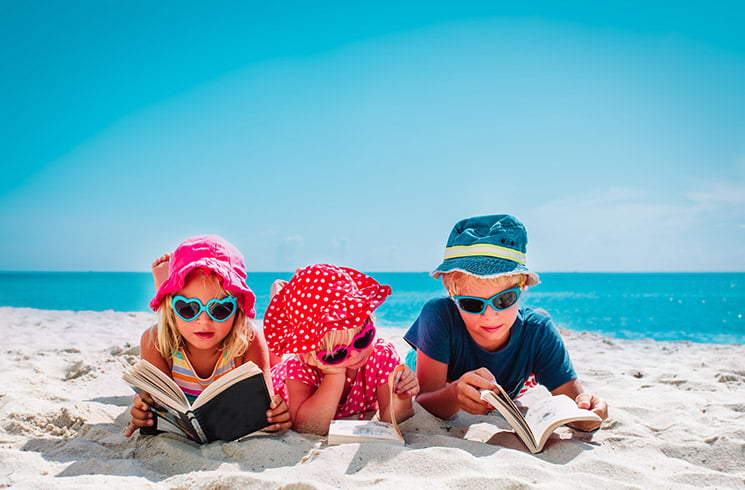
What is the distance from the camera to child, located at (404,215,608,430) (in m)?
2.51

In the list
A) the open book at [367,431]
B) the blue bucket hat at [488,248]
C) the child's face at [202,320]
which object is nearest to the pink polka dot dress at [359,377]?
the open book at [367,431]

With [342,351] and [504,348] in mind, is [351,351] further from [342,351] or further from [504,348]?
[504,348]

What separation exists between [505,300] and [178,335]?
1932mm

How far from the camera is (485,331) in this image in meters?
2.63

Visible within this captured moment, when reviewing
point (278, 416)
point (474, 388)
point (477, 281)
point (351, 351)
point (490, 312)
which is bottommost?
point (278, 416)

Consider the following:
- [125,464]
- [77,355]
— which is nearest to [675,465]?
[125,464]

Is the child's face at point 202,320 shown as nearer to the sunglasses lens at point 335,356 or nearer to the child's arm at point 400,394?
the sunglasses lens at point 335,356

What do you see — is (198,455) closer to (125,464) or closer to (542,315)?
(125,464)

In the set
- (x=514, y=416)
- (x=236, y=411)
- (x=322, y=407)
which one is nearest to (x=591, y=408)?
(x=514, y=416)

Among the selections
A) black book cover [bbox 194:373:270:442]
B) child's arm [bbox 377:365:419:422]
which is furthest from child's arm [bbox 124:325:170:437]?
child's arm [bbox 377:365:419:422]

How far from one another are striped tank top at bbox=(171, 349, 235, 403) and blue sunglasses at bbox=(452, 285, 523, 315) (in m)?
1.48

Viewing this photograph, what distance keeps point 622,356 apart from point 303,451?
15.7 feet

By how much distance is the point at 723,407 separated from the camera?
2914 millimetres

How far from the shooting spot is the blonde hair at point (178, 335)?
2660mm
